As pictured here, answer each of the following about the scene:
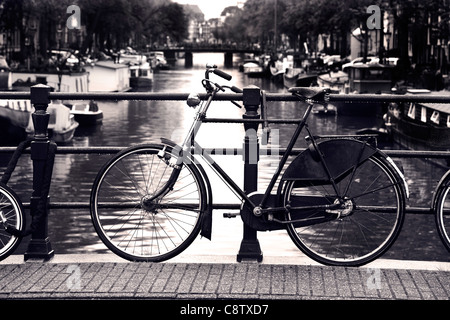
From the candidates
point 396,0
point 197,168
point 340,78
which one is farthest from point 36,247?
point 340,78

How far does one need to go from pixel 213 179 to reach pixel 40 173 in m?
24.2

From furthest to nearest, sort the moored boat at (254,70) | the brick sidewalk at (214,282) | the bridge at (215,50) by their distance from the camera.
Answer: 1. the bridge at (215,50)
2. the moored boat at (254,70)
3. the brick sidewalk at (214,282)

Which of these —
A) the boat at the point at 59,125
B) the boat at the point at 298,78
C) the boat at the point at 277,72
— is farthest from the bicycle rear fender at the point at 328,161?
the boat at the point at 277,72

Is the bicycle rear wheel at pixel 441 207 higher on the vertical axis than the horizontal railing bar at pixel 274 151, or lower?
lower

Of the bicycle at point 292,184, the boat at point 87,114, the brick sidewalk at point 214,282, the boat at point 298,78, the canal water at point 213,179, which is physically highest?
the bicycle at point 292,184

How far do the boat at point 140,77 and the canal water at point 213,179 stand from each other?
14.5m

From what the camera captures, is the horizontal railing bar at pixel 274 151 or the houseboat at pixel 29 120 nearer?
the horizontal railing bar at pixel 274 151

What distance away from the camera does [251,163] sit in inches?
233

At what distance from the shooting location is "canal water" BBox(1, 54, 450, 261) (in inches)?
763

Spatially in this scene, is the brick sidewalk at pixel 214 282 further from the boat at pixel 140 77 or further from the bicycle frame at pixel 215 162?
the boat at pixel 140 77

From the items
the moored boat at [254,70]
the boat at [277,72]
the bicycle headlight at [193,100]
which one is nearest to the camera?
the bicycle headlight at [193,100]

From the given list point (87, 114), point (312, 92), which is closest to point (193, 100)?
point (312, 92)

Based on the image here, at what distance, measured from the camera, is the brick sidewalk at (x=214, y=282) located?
16.4 ft

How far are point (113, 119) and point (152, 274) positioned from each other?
4792 cm
